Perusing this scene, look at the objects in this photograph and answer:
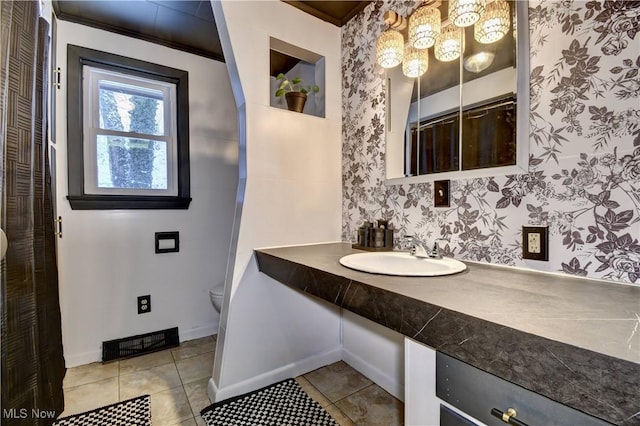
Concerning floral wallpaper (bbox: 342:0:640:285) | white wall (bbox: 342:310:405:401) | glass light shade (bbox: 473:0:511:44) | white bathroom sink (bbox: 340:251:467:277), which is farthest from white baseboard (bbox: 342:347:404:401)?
glass light shade (bbox: 473:0:511:44)

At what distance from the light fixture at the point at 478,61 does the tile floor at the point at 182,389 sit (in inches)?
65.1

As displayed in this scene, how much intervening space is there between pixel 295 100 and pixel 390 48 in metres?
0.60

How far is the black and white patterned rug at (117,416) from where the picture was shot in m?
1.42

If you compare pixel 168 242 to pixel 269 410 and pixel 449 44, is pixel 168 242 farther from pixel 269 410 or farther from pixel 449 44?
pixel 449 44

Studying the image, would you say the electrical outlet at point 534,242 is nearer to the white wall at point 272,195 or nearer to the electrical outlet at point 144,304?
the white wall at point 272,195

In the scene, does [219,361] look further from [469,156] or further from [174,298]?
[469,156]

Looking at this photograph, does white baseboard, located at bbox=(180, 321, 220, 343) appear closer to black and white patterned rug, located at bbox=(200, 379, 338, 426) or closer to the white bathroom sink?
black and white patterned rug, located at bbox=(200, 379, 338, 426)

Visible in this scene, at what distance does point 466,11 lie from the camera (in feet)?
3.82

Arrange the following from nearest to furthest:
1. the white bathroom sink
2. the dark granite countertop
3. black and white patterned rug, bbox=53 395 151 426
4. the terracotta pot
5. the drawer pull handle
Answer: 1. the dark granite countertop
2. the drawer pull handle
3. the white bathroom sink
4. black and white patterned rug, bbox=53 395 151 426
5. the terracotta pot

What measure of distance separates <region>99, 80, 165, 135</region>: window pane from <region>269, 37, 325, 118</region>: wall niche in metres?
0.91

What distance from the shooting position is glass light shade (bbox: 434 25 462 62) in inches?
50.4

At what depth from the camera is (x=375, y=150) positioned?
171cm

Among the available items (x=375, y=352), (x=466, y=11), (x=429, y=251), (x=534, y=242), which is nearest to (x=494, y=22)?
(x=466, y=11)

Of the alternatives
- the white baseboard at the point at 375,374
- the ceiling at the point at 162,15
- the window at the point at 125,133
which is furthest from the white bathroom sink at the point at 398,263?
the window at the point at 125,133
